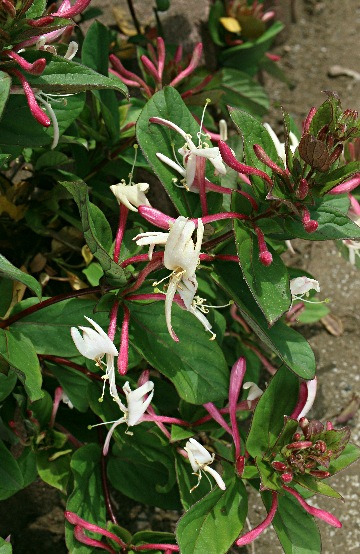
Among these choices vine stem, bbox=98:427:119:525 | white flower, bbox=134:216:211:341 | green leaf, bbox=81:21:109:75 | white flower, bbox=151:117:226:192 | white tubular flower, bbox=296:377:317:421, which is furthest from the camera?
green leaf, bbox=81:21:109:75

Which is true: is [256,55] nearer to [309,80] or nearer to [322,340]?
[309,80]

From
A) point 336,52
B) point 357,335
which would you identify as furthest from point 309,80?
point 357,335

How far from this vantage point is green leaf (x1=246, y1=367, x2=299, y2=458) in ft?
3.38

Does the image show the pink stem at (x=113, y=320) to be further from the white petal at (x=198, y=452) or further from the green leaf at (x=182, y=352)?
the white petal at (x=198, y=452)

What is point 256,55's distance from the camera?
190cm

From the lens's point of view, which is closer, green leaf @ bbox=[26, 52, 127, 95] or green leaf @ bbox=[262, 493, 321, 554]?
green leaf @ bbox=[26, 52, 127, 95]

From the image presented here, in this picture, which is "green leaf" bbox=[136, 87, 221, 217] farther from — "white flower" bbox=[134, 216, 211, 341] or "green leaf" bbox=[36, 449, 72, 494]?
"green leaf" bbox=[36, 449, 72, 494]

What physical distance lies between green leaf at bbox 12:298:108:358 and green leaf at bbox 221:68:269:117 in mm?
832

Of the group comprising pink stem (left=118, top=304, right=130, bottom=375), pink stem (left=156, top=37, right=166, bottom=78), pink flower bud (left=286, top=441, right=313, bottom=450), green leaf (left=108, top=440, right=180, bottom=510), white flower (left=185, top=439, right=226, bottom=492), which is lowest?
green leaf (left=108, top=440, right=180, bottom=510)

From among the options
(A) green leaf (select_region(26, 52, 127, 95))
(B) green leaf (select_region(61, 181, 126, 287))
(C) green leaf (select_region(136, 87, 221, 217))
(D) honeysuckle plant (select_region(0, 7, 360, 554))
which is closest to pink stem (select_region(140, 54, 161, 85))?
Answer: (D) honeysuckle plant (select_region(0, 7, 360, 554))

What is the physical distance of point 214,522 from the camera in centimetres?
100

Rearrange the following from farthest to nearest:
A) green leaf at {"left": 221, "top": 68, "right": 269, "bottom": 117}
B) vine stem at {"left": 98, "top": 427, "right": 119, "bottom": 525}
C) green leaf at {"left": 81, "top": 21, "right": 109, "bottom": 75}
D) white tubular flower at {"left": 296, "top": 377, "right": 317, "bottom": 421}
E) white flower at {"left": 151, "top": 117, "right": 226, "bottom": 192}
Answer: green leaf at {"left": 221, "top": 68, "right": 269, "bottom": 117} → green leaf at {"left": 81, "top": 21, "right": 109, "bottom": 75} → vine stem at {"left": 98, "top": 427, "right": 119, "bottom": 525} → white tubular flower at {"left": 296, "top": 377, "right": 317, "bottom": 421} → white flower at {"left": 151, "top": 117, "right": 226, "bottom": 192}

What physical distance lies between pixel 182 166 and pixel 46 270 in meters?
0.49

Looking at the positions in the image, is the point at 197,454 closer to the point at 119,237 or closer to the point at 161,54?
the point at 119,237
